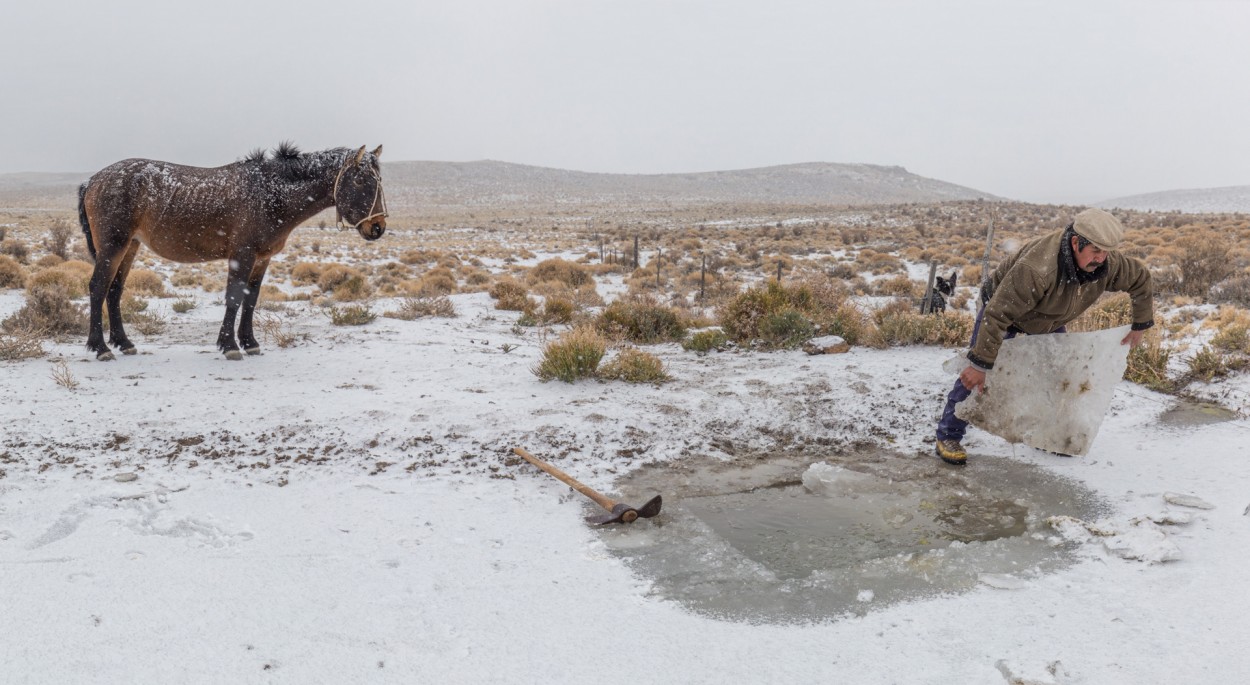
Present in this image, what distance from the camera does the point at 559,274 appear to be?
16.5 metres

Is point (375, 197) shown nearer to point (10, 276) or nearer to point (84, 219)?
point (84, 219)

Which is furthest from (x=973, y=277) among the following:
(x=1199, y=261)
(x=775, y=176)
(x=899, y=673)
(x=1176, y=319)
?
(x=775, y=176)

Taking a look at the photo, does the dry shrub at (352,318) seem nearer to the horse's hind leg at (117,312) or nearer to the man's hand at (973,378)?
the horse's hind leg at (117,312)

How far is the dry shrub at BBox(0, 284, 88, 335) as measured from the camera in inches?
292

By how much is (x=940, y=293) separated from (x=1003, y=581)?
653 cm

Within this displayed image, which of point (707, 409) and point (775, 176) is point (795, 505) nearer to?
point (707, 409)

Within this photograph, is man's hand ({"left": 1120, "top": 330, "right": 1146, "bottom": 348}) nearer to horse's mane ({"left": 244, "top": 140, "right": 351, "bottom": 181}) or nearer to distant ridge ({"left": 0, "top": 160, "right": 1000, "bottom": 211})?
horse's mane ({"left": 244, "top": 140, "right": 351, "bottom": 181})

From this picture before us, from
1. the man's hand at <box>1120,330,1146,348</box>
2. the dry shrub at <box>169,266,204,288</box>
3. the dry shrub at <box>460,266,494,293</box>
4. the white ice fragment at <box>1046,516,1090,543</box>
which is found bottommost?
the dry shrub at <box>169,266,204,288</box>

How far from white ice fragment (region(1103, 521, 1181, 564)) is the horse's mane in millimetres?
6484

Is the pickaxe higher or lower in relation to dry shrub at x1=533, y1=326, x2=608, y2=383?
lower

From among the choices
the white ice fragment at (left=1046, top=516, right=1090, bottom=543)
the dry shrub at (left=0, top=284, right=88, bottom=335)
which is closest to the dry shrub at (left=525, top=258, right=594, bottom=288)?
the dry shrub at (left=0, top=284, right=88, bottom=335)

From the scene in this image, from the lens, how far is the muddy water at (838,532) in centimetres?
317

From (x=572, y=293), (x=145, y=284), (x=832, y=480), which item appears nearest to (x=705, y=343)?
(x=832, y=480)

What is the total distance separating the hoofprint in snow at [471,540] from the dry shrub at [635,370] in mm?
119
